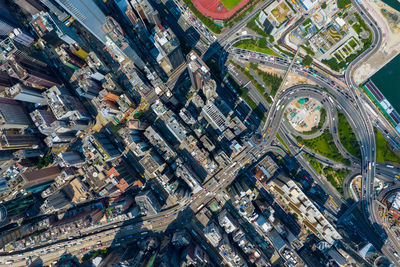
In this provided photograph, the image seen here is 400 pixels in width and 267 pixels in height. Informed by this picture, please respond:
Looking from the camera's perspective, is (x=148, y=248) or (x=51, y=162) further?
(x=51, y=162)

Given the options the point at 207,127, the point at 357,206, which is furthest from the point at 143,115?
the point at 357,206

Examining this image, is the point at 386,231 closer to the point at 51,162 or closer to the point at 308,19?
the point at 308,19

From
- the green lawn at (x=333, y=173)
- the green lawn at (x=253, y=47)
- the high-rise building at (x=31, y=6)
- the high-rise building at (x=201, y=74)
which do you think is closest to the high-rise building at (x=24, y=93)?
the high-rise building at (x=31, y=6)

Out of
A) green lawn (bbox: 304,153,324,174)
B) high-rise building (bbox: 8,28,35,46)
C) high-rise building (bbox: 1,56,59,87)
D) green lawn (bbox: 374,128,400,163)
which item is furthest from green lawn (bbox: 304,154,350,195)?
high-rise building (bbox: 8,28,35,46)

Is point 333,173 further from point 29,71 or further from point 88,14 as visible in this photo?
point 29,71

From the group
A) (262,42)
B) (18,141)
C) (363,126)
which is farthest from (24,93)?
(363,126)
